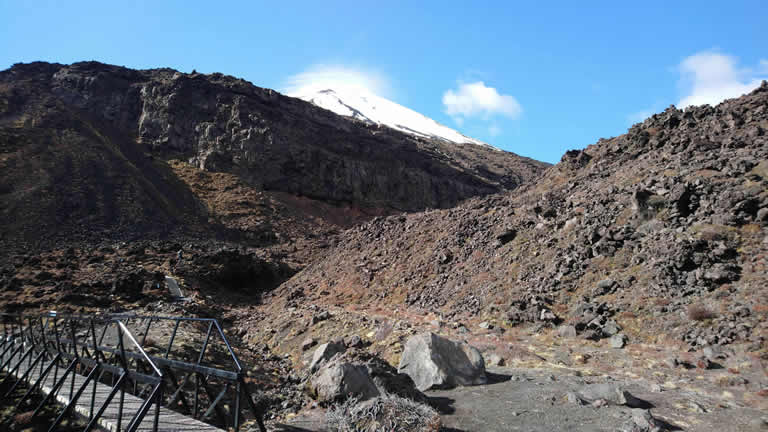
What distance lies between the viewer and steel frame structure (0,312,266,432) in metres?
4.27

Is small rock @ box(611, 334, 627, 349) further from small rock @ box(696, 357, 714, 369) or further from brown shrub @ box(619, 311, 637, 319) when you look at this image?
small rock @ box(696, 357, 714, 369)

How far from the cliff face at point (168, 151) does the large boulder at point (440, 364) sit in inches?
1166

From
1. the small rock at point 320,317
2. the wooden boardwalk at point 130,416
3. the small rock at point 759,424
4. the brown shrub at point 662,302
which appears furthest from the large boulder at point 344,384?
the brown shrub at point 662,302

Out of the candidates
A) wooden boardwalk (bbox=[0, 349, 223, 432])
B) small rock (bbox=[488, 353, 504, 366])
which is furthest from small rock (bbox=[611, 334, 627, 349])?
wooden boardwalk (bbox=[0, 349, 223, 432])

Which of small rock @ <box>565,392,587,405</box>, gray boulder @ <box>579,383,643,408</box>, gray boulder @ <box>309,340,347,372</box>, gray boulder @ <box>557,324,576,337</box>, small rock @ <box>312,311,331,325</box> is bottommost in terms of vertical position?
small rock @ <box>312,311,331,325</box>

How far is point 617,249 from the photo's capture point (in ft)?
39.5

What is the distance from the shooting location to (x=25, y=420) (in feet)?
21.4

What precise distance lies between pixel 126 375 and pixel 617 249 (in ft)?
39.2

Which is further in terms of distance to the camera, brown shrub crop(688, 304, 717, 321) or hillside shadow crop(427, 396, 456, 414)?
brown shrub crop(688, 304, 717, 321)

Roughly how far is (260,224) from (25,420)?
33486 millimetres

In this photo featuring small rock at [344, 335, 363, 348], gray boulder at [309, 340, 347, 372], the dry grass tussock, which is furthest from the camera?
small rock at [344, 335, 363, 348]

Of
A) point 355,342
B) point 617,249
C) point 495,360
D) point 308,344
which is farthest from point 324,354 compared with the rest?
point 617,249

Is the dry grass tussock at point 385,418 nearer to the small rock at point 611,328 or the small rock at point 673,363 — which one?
the small rock at point 673,363

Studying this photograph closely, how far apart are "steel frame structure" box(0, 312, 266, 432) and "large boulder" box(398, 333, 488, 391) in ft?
8.94
